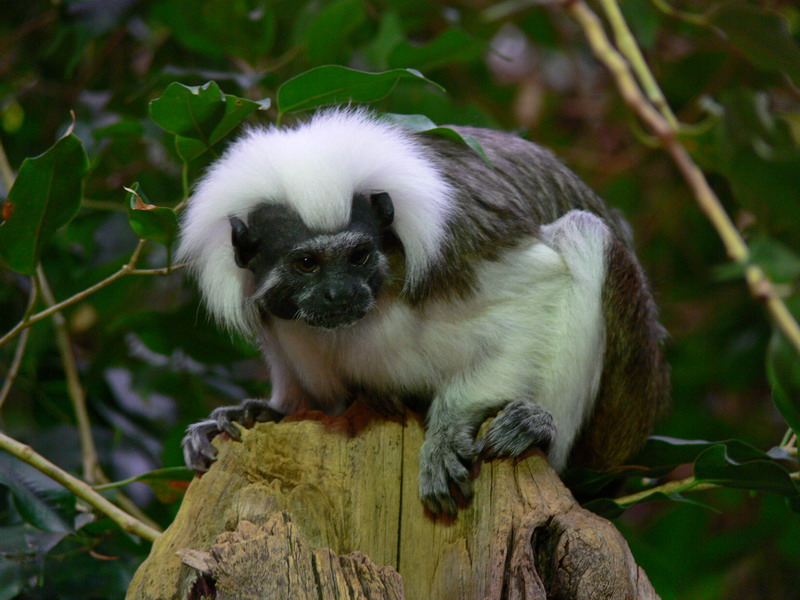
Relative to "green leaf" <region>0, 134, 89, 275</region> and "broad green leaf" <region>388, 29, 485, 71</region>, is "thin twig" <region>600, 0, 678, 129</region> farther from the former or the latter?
"green leaf" <region>0, 134, 89, 275</region>

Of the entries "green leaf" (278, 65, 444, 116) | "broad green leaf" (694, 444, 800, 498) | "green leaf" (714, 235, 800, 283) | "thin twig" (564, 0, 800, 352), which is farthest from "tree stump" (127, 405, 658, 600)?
"green leaf" (714, 235, 800, 283)

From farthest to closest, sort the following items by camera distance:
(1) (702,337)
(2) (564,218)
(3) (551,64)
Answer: (3) (551,64) → (1) (702,337) → (2) (564,218)

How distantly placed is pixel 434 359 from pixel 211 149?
877 millimetres

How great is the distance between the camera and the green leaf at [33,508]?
7.80ft

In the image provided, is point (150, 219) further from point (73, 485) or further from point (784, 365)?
point (784, 365)

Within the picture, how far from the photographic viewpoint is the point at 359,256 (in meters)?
2.32

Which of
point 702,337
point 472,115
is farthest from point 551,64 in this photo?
point 472,115

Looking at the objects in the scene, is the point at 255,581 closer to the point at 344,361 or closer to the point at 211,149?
the point at 344,361

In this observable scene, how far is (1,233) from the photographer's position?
229 centimetres

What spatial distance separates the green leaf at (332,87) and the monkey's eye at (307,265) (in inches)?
17.4

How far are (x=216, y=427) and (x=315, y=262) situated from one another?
26.1 inches

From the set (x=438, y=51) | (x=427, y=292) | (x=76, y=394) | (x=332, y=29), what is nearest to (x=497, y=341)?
(x=427, y=292)

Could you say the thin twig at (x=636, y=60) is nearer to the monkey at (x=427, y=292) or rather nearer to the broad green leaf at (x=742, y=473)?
the monkey at (x=427, y=292)

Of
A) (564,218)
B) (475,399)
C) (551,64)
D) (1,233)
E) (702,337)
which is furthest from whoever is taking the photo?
(551,64)
